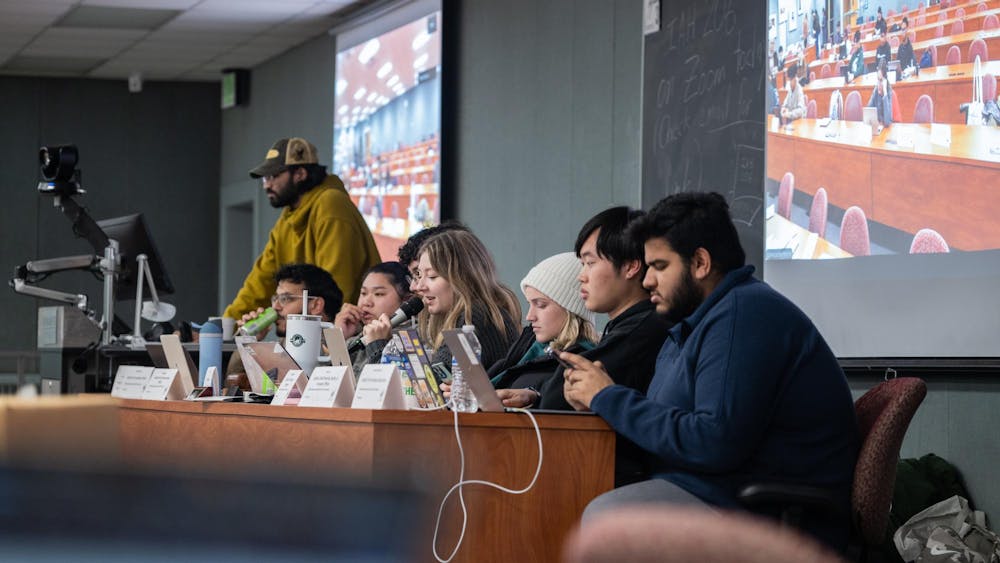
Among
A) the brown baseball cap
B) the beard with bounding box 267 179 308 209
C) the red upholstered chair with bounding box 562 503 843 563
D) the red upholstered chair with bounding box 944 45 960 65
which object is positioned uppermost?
the red upholstered chair with bounding box 944 45 960 65

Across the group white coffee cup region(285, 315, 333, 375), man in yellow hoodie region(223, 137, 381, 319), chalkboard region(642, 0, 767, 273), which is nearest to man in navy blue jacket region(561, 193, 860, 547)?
white coffee cup region(285, 315, 333, 375)

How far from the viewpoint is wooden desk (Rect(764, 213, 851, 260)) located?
3523mm

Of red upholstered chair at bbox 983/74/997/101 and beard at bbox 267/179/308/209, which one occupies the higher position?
red upholstered chair at bbox 983/74/997/101

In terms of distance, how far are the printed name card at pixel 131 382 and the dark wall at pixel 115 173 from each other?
5.88m

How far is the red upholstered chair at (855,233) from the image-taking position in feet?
11.1

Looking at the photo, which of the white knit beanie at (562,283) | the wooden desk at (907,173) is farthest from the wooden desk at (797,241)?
the white knit beanie at (562,283)

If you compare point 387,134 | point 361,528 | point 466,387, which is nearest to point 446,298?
point 466,387

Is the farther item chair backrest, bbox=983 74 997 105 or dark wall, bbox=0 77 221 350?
dark wall, bbox=0 77 221 350

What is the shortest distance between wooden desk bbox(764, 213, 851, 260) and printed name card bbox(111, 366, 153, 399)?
1887 millimetres

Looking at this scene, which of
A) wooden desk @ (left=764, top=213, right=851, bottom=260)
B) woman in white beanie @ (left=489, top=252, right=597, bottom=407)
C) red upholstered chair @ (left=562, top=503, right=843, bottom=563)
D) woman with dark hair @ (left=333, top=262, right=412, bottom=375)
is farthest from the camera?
woman with dark hair @ (left=333, top=262, right=412, bottom=375)

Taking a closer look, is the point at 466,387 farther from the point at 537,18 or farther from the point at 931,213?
the point at 537,18

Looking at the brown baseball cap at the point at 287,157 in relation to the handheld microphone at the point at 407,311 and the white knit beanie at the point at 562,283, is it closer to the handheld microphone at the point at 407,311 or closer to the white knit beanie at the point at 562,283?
the handheld microphone at the point at 407,311

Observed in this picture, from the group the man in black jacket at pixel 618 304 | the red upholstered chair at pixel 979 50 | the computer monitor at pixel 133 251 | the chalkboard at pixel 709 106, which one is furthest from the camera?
the computer monitor at pixel 133 251

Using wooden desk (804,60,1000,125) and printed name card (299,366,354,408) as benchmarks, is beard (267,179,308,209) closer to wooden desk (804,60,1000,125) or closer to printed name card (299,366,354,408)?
wooden desk (804,60,1000,125)
